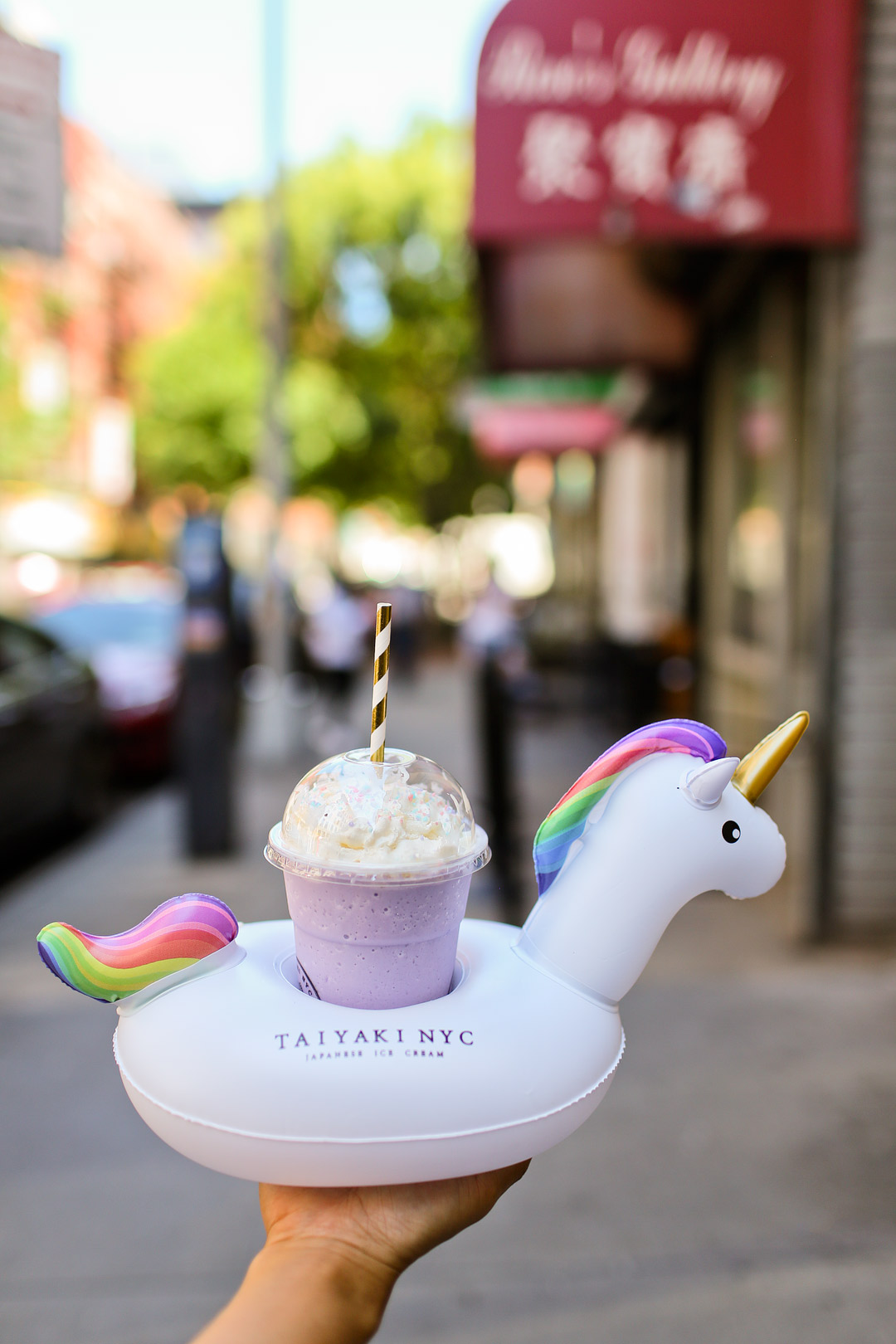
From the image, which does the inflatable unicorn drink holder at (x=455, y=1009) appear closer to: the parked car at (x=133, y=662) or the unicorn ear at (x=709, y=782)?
the unicorn ear at (x=709, y=782)

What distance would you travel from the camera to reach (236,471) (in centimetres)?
2688

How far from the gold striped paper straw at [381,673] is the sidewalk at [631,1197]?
182 cm

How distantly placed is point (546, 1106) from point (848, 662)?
384 centimetres

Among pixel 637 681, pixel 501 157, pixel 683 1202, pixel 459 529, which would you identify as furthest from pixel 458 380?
pixel 683 1202

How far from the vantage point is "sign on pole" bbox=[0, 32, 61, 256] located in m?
2.19

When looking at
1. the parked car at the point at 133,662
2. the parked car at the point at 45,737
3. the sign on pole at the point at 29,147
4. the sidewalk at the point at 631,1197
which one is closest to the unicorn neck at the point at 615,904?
the sidewalk at the point at 631,1197

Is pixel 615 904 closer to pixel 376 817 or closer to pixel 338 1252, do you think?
pixel 376 817

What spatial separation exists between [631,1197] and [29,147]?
9.91 feet

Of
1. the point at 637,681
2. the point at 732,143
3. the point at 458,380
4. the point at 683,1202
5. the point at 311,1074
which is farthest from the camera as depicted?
the point at 458,380

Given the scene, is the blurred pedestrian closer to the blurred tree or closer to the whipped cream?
the whipped cream

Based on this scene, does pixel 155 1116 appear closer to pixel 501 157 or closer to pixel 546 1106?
pixel 546 1106

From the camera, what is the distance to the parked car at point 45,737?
20.2 feet

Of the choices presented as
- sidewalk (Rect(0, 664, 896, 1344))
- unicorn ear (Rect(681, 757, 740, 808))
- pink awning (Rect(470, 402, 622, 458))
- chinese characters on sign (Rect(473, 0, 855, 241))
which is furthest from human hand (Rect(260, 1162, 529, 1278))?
pink awning (Rect(470, 402, 622, 458))

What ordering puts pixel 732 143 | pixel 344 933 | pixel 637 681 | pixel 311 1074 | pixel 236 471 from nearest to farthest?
1. pixel 311 1074
2. pixel 344 933
3. pixel 732 143
4. pixel 637 681
5. pixel 236 471
